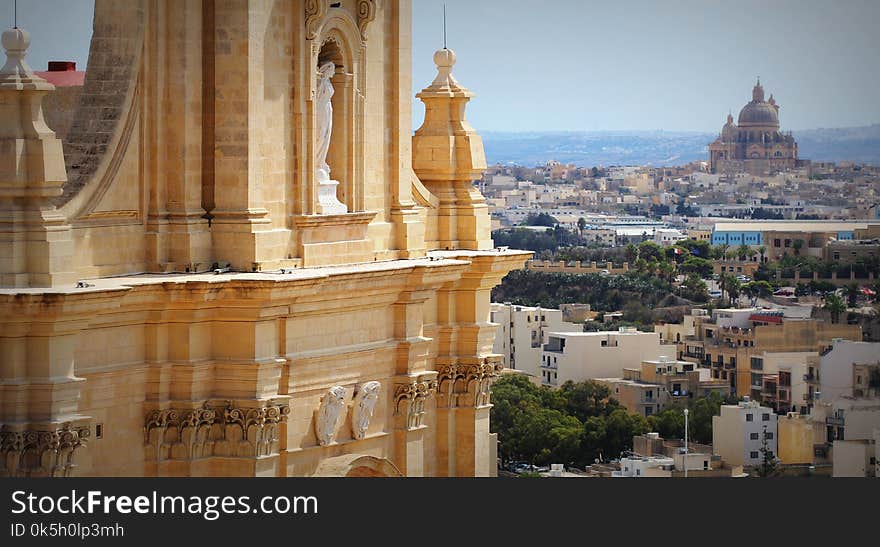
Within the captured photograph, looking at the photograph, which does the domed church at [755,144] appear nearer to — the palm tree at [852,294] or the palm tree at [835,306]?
the palm tree at [852,294]

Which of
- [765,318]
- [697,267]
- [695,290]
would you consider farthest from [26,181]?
[697,267]

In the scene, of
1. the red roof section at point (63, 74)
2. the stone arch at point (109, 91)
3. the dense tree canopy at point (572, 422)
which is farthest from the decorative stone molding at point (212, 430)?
the dense tree canopy at point (572, 422)

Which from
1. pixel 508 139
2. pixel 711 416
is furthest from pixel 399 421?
pixel 508 139

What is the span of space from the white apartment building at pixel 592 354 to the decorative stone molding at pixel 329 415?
7316cm

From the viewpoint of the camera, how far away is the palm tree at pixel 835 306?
99.1 m

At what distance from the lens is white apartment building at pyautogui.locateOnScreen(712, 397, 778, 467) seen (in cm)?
8088

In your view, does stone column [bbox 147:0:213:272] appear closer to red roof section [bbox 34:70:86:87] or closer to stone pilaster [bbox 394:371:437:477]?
red roof section [bbox 34:70:86:87]

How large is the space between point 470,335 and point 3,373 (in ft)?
25.1

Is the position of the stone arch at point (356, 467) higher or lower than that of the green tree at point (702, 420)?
higher

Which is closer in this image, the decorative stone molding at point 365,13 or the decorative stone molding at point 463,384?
the decorative stone molding at point 365,13

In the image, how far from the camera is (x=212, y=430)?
2647 cm

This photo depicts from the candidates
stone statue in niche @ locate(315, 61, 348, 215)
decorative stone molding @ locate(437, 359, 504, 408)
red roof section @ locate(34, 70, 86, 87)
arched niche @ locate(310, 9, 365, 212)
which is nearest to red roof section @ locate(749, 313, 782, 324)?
decorative stone molding @ locate(437, 359, 504, 408)

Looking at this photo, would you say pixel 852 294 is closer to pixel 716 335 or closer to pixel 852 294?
pixel 852 294

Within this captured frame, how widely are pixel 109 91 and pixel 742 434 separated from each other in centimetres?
5734
